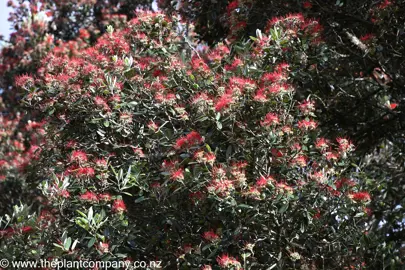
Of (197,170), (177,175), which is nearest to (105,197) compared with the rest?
(177,175)

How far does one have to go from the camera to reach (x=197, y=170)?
16.0 feet

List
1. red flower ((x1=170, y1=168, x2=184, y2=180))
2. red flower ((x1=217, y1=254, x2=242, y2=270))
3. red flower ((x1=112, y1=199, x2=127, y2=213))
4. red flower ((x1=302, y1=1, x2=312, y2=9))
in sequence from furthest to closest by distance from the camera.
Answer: red flower ((x1=302, y1=1, x2=312, y2=9)) → red flower ((x1=112, y1=199, x2=127, y2=213)) → red flower ((x1=170, y1=168, x2=184, y2=180)) → red flower ((x1=217, y1=254, x2=242, y2=270))

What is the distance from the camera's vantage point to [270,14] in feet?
23.2

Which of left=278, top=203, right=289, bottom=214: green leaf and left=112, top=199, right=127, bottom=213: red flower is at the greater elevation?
left=278, top=203, right=289, bottom=214: green leaf

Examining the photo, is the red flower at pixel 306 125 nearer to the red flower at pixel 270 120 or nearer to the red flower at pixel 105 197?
the red flower at pixel 270 120

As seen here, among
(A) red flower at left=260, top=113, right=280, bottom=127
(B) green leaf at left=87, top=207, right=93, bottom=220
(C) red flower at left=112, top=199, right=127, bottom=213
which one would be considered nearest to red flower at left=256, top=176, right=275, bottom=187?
(A) red flower at left=260, top=113, right=280, bottom=127

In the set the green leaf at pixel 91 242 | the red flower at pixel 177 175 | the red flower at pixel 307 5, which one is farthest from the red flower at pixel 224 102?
the red flower at pixel 307 5

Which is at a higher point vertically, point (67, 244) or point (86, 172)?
point (86, 172)

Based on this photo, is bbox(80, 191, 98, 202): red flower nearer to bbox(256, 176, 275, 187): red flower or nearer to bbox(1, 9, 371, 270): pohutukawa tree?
bbox(1, 9, 371, 270): pohutukawa tree

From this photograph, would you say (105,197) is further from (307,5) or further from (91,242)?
(307,5)

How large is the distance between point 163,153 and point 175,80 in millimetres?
656

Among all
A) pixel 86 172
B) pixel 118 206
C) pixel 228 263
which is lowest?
pixel 228 263

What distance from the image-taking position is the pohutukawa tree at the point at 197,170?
4898 millimetres

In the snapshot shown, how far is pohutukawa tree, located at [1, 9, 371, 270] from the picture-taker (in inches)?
193
